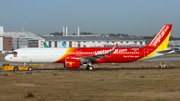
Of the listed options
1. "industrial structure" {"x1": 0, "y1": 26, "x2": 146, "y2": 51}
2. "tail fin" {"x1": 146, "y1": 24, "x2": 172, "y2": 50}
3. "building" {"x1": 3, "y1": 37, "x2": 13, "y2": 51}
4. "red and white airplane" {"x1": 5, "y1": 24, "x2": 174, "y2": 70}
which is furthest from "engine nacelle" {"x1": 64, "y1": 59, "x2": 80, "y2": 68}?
"building" {"x1": 3, "y1": 37, "x2": 13, "y2": 51}

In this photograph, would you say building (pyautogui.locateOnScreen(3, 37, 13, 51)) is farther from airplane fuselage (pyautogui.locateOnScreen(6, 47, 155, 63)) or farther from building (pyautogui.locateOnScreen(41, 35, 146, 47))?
airplane fuselage (pyautogui.locateOnScreen(6, 47, 155, 63))

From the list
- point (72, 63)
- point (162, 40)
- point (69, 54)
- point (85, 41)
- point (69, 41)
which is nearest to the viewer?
point (72, 63)

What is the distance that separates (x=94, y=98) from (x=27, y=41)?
419 ft

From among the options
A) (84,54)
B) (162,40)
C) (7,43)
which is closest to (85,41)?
(7,43)

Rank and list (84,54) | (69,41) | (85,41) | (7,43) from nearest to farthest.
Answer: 1. (84,54)
2. (69,41)
3. (85,41)
4. (7,43)

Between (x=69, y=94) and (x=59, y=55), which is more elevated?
(x=59, y=55)

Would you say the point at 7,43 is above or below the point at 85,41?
below

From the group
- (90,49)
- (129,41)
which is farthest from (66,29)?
(90,49)

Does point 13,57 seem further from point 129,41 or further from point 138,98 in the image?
point 129,41

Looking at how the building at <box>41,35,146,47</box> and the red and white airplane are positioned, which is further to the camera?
the building at <box>41,35,146,47</box>

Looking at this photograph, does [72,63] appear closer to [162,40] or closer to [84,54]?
[84,54]

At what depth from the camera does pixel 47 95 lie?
15.7 m

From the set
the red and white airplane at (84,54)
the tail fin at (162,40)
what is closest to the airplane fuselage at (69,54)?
the red and white airplane at (84,54)

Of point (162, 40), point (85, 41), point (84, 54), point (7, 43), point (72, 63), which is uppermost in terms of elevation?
point (85, 41)
